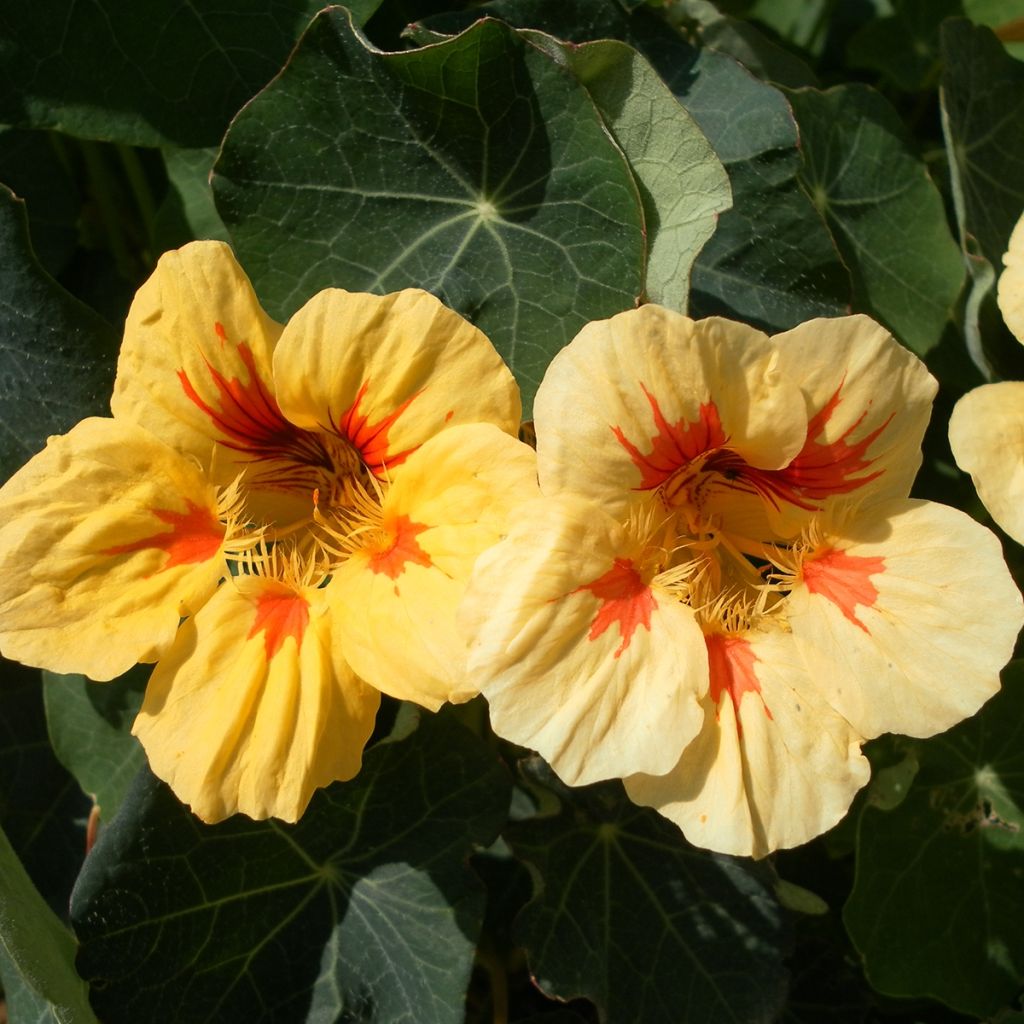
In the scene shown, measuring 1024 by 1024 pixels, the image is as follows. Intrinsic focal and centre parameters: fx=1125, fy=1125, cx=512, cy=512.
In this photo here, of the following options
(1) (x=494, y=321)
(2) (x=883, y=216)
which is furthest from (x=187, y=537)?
(2) (x=883, y=216)

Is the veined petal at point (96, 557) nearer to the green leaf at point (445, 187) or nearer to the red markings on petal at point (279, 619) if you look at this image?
the red markings on petal at point (279, 619)

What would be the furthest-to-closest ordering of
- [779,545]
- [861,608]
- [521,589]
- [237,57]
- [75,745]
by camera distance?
[75,745] → [237,57] → [779,545] → [861,608] → [521,589]

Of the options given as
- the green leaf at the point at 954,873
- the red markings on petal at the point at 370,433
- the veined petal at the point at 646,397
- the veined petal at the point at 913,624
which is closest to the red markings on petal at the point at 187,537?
the red markings on petal at the point at 370,433

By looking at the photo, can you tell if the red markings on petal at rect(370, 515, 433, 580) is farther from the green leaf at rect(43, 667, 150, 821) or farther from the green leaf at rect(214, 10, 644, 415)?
the green leaf at rect(43, 667, 150, 821)

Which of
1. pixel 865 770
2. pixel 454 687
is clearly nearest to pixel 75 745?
pixel 454 687

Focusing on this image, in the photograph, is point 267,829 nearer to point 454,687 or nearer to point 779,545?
point 454,687

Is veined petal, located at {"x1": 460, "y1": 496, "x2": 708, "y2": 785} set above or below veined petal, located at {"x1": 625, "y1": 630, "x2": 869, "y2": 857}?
above

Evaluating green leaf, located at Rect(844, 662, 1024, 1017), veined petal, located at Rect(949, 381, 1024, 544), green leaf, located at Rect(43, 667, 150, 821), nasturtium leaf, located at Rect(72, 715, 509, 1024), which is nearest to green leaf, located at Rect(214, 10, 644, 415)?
veined petal, located at Rect(949, 381, 1024, 544)
